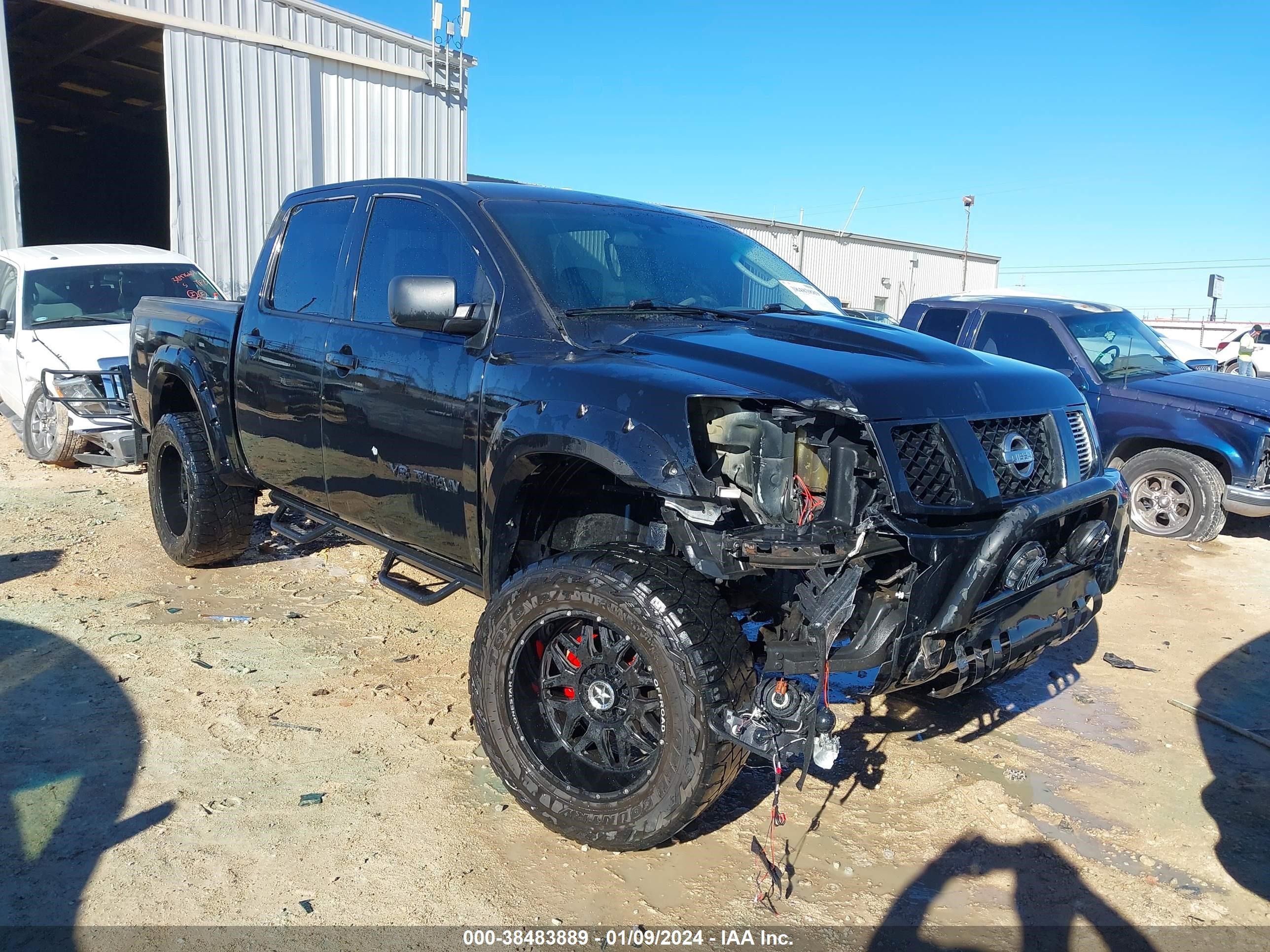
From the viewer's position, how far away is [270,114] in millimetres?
12766

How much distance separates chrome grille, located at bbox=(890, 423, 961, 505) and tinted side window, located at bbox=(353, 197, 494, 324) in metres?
1.56

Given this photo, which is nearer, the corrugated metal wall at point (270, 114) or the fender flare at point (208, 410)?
the fender flare at point (208, 410)

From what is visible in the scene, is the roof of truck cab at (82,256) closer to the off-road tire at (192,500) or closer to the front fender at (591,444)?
the off-road tire at (192,500)

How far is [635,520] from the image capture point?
3348mm

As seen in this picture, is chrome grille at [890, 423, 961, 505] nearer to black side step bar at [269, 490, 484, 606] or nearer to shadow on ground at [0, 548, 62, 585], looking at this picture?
black side step bar at [269, 490, 484, 606]

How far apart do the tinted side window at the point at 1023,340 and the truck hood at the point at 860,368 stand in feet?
14.8

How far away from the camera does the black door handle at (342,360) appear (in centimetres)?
388

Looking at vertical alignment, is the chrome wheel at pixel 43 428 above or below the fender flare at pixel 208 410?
below

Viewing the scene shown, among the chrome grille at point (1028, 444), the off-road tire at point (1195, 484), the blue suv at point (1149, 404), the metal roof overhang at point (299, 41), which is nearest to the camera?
the chrome grille at point (1028, 444)

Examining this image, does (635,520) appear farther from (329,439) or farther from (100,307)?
(100,307)

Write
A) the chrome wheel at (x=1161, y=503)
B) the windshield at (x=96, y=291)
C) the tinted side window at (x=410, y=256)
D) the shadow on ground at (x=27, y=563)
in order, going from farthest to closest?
1. the windshield at (x=96, y=291)
2. the chrome wheel at (x=1161, y=503)
3. the shadow on ground at (x=27, y=563)
4. the tinted side window at (x=410, y=256)

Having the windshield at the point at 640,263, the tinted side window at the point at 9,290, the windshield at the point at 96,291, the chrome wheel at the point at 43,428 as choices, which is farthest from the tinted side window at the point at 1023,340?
the tinted side window at the point at 9,290

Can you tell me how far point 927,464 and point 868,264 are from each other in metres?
28.6

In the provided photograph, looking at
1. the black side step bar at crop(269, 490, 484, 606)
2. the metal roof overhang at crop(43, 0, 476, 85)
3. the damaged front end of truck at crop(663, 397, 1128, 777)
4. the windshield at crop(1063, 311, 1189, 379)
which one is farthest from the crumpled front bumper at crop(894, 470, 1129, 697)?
the metal roof overhang at crop(43, 0, 476, 85)
